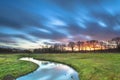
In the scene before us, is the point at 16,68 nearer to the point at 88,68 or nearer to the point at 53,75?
the point at 53,75

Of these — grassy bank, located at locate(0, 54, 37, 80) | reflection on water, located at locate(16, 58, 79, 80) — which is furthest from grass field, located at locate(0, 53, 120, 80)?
reflection on water, located at locate(16, 58, 79, 80)

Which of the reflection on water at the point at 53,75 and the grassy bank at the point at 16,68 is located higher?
the grassy bank at the point at 16,68

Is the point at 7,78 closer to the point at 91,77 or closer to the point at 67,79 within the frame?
the point at 67,79

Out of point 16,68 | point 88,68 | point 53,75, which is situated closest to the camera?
point 53,75

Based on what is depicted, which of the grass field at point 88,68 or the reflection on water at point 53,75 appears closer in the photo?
the grass field at point 88,68

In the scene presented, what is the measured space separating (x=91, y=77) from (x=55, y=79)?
6871mm

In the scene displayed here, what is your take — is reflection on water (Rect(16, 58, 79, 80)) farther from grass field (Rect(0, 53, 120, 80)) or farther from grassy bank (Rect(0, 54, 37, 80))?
grassy bank (Rect(0, 54, 37, 80))

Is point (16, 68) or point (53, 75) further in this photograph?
point (16, 68)

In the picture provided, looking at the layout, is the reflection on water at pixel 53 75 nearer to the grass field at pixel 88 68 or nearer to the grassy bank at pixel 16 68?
the grass field at pixel 88 68

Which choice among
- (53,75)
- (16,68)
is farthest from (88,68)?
(16,68)

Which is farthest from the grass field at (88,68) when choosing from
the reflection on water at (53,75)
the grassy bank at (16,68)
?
the reflection on water at (53,75)

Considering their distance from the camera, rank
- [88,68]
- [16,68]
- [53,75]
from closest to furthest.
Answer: [53,75] → [88,68] → [16,68]

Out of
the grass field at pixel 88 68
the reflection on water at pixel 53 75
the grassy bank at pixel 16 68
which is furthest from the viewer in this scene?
the grassy bank at pixel 16 68

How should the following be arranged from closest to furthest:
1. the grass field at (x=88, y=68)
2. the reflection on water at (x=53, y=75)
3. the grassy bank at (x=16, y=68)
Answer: the grass field at (x=88, y=68) < the reflection on water at (x=53, y=75) < the grassy bank at (x=16, y=68)
